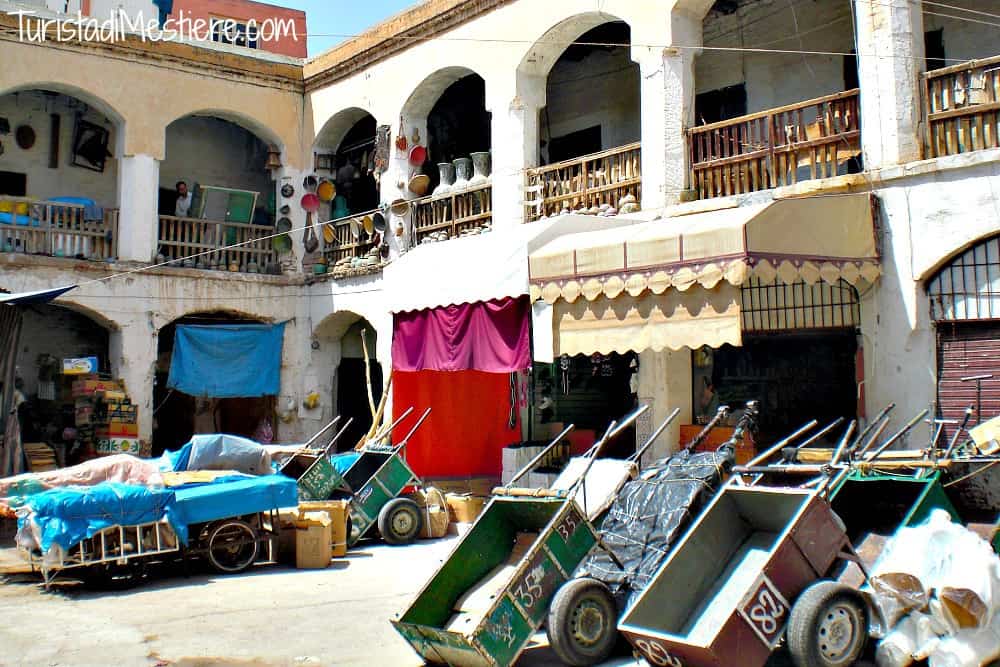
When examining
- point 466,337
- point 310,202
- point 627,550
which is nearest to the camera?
point 627,550

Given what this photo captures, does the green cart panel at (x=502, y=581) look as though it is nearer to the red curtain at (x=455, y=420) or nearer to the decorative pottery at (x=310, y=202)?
the red curtain at (x=455, y=420)

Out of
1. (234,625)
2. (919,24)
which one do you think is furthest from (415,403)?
(919,24)

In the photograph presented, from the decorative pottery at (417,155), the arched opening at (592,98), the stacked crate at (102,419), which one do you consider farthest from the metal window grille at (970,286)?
the stacked crate at (102,419)

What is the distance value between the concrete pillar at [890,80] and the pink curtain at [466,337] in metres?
4.30

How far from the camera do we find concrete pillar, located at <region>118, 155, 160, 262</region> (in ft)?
55.2

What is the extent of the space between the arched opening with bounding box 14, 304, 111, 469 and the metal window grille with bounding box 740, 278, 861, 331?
36.5ft

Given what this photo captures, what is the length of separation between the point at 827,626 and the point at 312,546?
6229 millimetres

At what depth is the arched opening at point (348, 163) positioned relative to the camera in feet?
60.2

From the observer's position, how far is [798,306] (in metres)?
10.5

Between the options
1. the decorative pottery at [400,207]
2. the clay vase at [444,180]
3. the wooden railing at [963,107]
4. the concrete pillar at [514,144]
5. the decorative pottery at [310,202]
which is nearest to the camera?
the wooden railing at [963,107]

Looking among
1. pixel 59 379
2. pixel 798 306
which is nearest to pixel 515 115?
pixel 798 306

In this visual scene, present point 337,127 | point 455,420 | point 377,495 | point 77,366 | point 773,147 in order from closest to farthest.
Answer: point 773,147 → point 377,495 → point 455,420 → point 77,366 → point 337,127

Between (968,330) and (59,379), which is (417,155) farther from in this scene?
(968,330)

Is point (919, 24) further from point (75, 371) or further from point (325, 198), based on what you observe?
point (75, 371)
